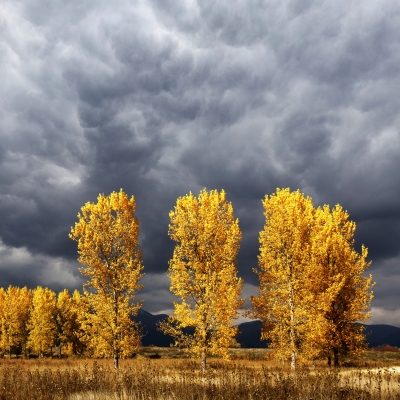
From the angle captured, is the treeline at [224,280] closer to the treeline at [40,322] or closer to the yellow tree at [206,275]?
the yellow tree at [206,275]

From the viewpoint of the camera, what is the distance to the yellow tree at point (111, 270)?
22316 millimetres

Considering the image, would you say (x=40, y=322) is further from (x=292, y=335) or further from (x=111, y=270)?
(x=292, y=335)

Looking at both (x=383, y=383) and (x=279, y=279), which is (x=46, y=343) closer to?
(x=279, y=279)

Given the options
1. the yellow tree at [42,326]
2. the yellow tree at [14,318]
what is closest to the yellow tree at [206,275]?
the yellow tree at [42,326]

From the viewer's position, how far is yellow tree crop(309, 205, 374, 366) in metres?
23.8

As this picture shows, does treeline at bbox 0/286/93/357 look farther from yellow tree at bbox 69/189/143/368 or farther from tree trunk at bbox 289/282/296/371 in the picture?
tree trunk at bbox 289/282/296/371

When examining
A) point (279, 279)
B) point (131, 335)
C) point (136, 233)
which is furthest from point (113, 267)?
point (279, 279)

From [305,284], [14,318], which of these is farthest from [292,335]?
[14,318]

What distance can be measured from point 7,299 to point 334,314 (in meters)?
53.5

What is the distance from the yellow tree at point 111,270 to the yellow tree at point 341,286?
37.7 ft

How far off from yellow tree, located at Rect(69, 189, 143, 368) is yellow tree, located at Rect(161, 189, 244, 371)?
287 cm

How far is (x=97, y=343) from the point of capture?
22750 millimetres

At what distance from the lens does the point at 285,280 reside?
21.8m

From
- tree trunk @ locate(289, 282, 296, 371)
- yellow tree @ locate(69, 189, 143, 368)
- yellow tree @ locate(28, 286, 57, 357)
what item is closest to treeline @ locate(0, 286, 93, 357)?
yellow tree @ locate(28, 286, 57, 357)
